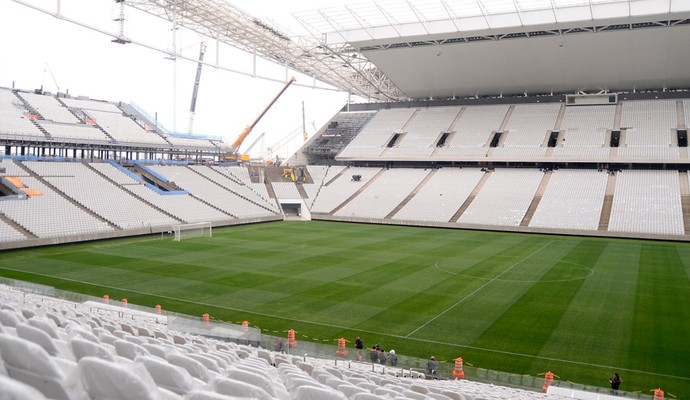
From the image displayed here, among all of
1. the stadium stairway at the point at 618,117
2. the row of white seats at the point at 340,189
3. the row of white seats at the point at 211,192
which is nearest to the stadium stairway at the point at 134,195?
the row of white seats at the point at 211,192

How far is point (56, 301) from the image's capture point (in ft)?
48.7

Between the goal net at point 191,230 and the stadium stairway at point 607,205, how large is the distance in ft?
93.7

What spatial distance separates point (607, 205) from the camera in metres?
41.6

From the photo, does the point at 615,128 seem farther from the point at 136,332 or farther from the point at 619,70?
the point at 136,332

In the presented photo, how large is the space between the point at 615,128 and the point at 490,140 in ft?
37.8

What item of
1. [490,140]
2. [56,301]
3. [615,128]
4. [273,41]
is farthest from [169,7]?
[615,128]

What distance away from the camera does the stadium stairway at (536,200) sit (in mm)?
41994

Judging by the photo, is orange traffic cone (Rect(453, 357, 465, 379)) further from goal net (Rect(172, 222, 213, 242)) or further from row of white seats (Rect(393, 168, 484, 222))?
row of white seats (Rect(393, 168, 484, 222))

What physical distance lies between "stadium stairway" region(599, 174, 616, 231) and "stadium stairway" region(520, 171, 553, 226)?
193 inches

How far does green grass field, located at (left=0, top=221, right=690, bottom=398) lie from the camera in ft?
49.3

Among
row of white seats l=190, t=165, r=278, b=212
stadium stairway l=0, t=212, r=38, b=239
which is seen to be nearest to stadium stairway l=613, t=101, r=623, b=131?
row of white seats l=190, t=165, r=278, b=212

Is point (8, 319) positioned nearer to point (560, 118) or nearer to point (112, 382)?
point (112, 382)

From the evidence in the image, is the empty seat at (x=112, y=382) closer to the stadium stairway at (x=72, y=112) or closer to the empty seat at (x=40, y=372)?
the empty seat at (x=40, y=372)

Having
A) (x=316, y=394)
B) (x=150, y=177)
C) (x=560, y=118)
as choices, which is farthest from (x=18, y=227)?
(x=560, y=118)
